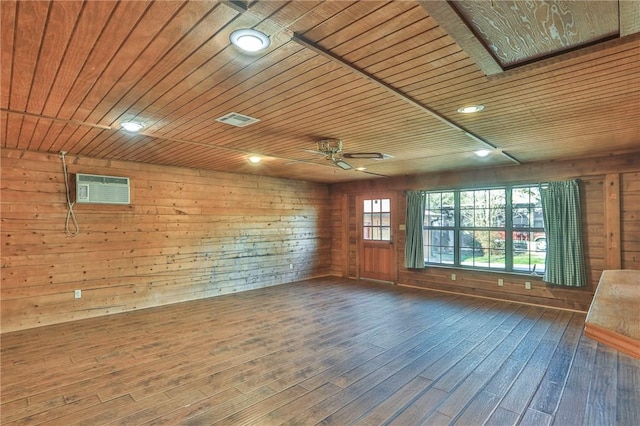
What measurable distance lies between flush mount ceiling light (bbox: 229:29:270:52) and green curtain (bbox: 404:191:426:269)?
5386 millimetres

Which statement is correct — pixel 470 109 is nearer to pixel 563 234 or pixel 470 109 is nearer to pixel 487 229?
pixel 563 234

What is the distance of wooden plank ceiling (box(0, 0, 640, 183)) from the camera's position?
151cm

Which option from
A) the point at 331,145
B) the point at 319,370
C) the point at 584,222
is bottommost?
the point at 319,370

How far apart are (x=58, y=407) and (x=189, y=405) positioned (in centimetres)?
95

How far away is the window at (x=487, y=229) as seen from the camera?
5391 mm

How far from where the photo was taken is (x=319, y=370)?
2.93m

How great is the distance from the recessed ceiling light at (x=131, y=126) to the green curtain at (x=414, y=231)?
16.5 feet

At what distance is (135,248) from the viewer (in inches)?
199

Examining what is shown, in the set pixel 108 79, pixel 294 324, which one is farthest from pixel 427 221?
pixel 108 79

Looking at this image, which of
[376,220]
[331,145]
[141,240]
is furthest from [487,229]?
[141,240]

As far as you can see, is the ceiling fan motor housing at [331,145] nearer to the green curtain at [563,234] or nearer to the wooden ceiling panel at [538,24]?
the wooden ceiling panel at [538,24]

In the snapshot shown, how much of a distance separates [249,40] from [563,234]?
207 inches

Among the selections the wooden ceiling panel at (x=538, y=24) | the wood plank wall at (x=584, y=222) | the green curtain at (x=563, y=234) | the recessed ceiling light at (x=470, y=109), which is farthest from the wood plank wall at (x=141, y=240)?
the wooden ceiling panel at (x=538, y=24)

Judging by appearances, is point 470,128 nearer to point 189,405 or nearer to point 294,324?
point 294,324
